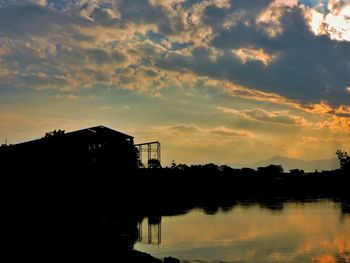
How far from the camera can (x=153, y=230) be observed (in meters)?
48.3

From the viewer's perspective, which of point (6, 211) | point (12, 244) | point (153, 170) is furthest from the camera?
point (153, 170)

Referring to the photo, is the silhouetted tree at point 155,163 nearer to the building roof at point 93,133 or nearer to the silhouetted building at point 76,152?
the silhouetted building at point 76,152

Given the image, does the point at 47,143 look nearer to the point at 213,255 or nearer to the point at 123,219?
the point at 123,219

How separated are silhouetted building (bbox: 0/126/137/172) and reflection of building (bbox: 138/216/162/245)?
1261 centimetres

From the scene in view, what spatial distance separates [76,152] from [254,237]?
3040cm

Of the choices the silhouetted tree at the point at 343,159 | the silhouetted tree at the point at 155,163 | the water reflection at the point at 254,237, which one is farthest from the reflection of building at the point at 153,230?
the silhouetted tree at the point at 343,159

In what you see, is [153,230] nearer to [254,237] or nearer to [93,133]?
[254,237]

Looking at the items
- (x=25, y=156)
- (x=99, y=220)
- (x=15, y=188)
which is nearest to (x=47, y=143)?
(x=25, y=156)

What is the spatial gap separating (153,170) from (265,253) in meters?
58.4

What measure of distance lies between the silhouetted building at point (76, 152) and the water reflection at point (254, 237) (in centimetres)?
1356

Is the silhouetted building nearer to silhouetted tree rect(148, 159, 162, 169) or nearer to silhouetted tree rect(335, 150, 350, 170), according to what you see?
silhouetted tree rect(148, 159, 162, 169)

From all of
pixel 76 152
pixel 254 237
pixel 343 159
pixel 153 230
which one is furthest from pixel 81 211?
pixel 343 159

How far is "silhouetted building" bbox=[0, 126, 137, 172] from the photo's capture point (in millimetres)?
58531

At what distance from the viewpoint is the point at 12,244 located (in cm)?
2802
